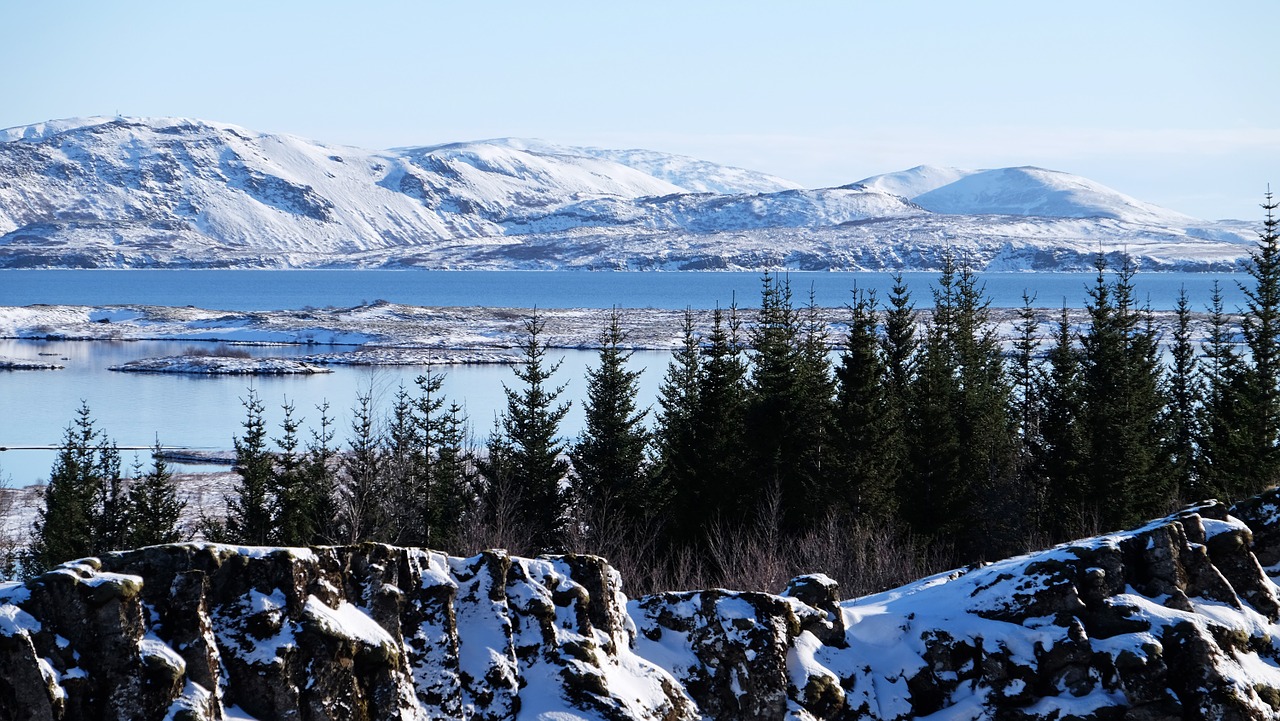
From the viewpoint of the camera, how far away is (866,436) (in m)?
37.4

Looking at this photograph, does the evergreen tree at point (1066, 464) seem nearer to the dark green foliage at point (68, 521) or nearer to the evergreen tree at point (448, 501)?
the evergreen tree at point (448, 501)

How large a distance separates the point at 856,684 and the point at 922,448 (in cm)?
2383

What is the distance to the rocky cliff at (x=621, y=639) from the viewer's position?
36.7ft

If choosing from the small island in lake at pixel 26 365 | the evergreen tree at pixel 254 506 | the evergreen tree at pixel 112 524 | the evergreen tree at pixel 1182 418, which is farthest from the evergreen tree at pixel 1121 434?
the small island in lake at pixel 26 365

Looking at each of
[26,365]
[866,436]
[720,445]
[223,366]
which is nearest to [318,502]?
[720,445]

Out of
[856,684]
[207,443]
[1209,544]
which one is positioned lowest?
[207,443]

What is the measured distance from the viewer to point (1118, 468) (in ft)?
118

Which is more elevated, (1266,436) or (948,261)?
(948,261)

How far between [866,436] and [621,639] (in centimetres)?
2400

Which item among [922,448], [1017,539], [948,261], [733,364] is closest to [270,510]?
[733,364]

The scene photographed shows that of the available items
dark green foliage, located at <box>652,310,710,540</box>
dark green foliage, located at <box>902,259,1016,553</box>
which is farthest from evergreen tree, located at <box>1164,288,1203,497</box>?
dark green foliage, located at <box>652,310,710,540</box>

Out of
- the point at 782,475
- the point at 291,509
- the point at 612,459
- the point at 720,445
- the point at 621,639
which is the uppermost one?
the point at 621,639

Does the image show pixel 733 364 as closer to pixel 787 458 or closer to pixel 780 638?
pixel 787 458

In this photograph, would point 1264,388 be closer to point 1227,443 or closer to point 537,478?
point 1227,443
